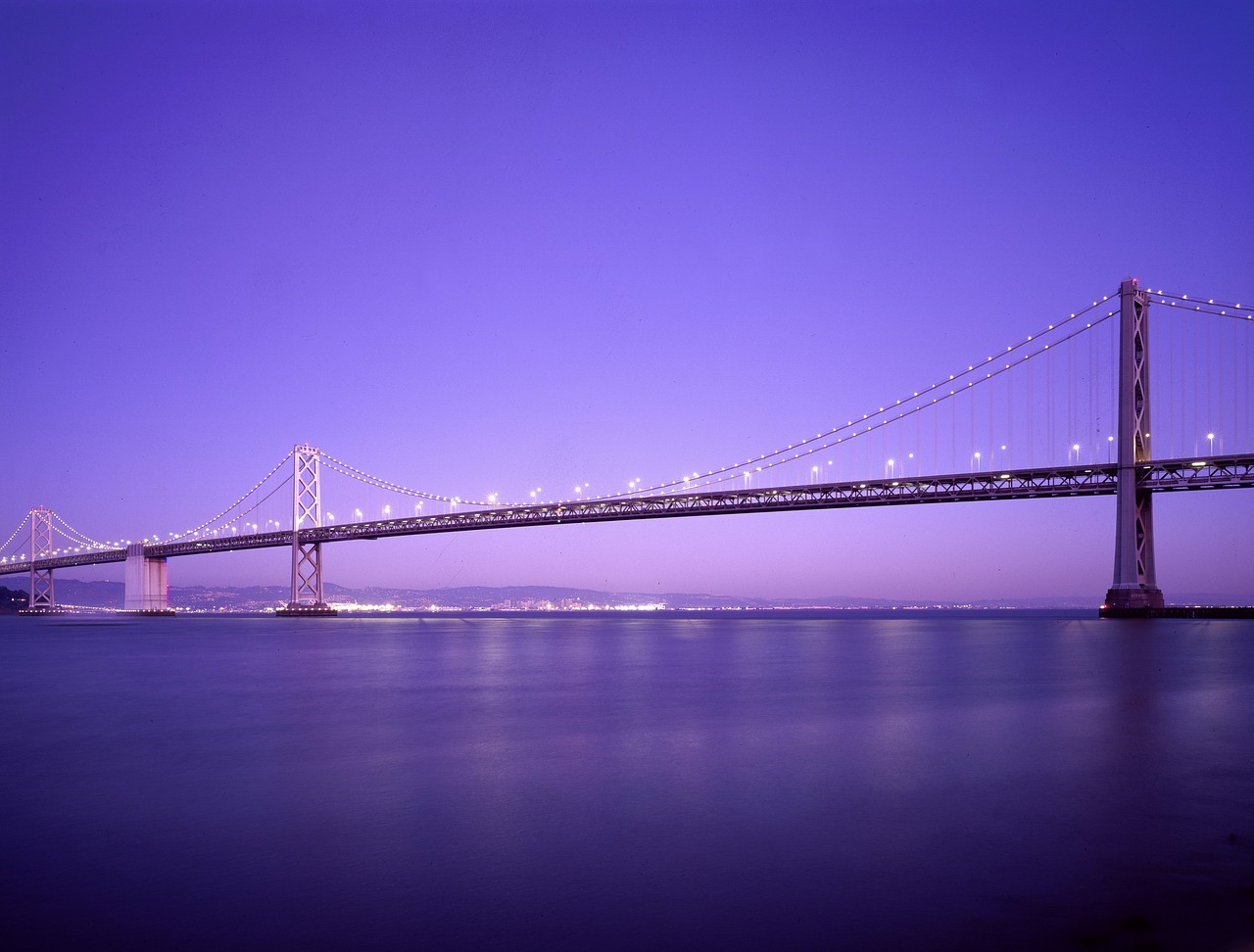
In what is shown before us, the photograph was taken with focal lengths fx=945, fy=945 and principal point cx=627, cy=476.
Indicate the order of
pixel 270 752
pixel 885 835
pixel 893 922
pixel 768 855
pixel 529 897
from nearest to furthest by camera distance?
pixel 893 922 → pixel 529 897 → pixel 768 855 → pixel 885 835 → pixel 270 752

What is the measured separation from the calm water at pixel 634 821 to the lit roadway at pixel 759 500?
2546cm

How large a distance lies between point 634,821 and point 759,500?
4314 centimetres

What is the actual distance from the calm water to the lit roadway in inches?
1002

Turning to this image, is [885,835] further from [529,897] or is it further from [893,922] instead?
[529,897]

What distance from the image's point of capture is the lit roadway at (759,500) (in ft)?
122

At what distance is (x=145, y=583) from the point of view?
66.5m

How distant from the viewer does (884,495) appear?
4438 centimetres

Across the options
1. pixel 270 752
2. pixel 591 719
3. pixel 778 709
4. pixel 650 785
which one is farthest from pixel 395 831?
pixel 778 709

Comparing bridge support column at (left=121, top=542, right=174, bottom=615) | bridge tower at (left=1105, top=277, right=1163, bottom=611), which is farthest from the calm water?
bridge support column at (left=121, top=542, right=174, bottom=615)

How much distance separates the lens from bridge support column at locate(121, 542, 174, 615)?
213ft

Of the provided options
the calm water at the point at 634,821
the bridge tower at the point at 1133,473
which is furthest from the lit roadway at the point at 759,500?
the calm water at the point at 634,821

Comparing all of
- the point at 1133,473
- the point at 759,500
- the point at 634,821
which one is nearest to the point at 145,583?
the point at 759,500

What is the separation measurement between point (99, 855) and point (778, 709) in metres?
9.38

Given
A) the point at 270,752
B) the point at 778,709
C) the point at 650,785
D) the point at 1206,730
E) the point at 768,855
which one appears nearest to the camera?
the point at 768,855
